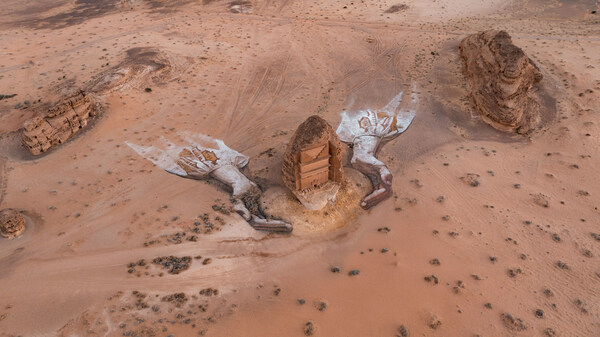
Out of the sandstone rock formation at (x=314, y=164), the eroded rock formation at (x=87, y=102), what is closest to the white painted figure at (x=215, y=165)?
the sandstone rock formation at (x=314, y=164)

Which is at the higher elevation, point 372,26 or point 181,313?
point 372,26

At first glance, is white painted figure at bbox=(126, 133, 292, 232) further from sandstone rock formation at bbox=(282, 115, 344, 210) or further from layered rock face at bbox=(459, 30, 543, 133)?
layered rock face at bbox=(459, 30, 543, 133)

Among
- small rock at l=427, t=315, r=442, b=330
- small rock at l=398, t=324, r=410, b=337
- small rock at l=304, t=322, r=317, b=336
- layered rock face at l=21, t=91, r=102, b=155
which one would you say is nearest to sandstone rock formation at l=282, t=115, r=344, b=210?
small rock at l=304, t=322, r=317, b=336

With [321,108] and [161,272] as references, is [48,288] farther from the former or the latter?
[321,108]

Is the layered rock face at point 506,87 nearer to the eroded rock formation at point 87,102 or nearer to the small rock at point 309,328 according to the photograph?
the small rock at point 309,328

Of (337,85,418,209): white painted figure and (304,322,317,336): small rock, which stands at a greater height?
(337,85,418,209): white painted figure

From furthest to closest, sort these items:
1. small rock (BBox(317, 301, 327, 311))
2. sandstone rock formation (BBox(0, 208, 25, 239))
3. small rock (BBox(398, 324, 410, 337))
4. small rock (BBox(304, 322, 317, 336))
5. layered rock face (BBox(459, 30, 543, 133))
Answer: layered rock face (BBox(459, 30, 543, 133)) → sandstone rock formation (BBox(0, 208, 25, 239)) → small rock (BBox(317, 301, 327, 311)) → small rock (BBox(304, 322, 317, 336)) → small rock (BBox(398, 324, 410, 337))

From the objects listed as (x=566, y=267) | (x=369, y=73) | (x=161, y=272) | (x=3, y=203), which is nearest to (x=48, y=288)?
(x=161, y=272)
